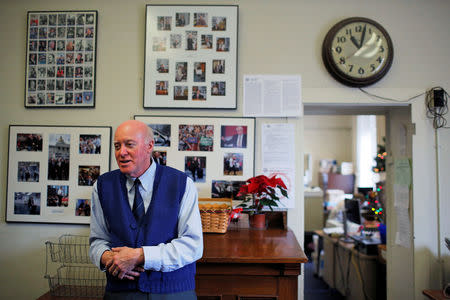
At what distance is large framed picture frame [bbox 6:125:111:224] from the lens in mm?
2428

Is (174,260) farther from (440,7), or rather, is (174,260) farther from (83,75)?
(440,7)

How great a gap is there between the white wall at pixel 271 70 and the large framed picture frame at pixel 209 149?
0.09 metres

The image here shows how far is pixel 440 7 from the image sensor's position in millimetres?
2467

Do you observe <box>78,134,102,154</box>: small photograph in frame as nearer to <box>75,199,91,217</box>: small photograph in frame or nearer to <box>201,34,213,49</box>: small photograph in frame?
<box>75,199,91,217</box>: small photograph in frame

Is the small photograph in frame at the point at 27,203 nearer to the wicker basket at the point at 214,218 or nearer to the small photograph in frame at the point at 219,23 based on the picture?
the wicker basket at the point at 214,218

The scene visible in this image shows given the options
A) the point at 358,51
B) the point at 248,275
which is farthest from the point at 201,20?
the point at 248,275

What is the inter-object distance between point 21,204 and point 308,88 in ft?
7.86

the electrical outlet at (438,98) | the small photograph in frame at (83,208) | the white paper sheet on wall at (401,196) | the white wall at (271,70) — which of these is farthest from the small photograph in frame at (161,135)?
the electrical outlet at (438,98)

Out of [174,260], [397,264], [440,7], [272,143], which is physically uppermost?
[440,7]

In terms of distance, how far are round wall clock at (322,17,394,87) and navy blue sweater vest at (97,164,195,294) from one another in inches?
64.6

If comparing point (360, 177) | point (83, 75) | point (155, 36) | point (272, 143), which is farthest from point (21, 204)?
point (360, 177)

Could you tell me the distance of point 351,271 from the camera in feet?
11.4

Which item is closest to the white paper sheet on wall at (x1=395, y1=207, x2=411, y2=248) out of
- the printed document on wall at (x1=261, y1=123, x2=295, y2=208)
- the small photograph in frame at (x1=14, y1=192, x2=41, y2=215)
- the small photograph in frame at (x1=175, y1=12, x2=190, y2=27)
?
the printed document on wall at (x1=261, y1=123, x2=295, y2=208)

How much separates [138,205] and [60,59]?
1.76 metres
